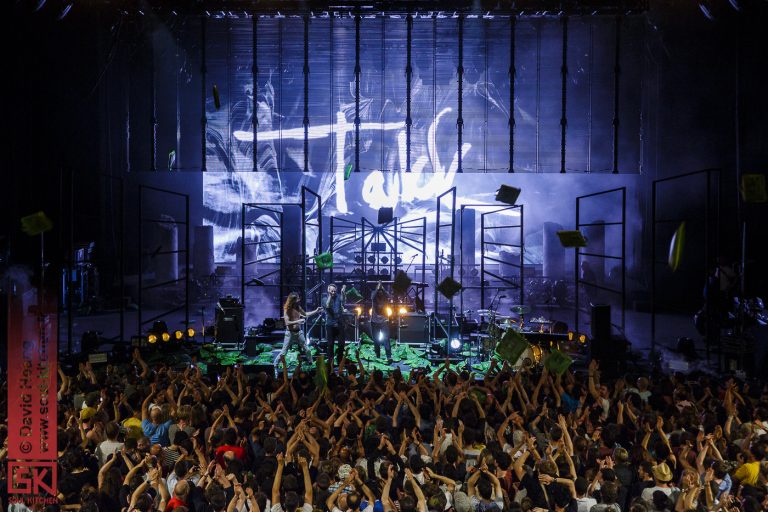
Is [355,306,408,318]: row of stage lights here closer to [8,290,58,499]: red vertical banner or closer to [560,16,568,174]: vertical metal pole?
[8,290,58,499]: red vertical banner

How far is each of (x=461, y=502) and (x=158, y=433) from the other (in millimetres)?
3234

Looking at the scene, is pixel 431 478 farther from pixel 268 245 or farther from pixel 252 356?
pixel 268 245

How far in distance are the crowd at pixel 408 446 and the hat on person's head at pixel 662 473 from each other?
0.03 feet

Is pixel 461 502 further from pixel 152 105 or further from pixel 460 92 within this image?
pixel 152 105

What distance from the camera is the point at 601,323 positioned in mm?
11367

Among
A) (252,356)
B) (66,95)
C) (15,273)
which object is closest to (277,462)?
(252,356)

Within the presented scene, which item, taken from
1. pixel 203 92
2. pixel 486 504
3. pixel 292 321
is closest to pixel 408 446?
pixel 486 504

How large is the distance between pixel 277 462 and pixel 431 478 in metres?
1.30

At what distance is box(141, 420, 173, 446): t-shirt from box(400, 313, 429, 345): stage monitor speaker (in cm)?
783

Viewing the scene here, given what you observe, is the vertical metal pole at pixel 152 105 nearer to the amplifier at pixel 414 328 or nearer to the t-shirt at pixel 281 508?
the amplifier at pixel 414 328

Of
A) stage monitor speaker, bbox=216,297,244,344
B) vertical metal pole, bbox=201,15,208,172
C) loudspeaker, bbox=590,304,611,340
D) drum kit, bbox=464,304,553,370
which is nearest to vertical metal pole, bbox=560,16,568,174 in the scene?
drum kit, bbox=464,304,553,370

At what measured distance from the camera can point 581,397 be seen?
7492mm

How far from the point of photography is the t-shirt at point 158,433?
6.48 meters

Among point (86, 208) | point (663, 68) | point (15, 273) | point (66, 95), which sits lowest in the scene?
point (15, 273)
